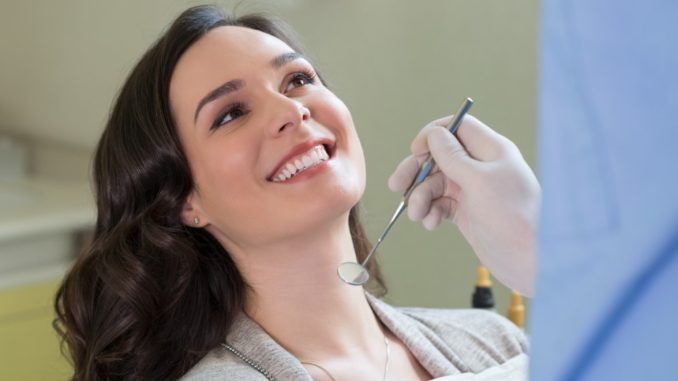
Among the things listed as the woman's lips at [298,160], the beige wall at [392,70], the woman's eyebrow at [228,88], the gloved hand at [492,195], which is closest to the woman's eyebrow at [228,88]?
the woman's eyebrow at [228,88]

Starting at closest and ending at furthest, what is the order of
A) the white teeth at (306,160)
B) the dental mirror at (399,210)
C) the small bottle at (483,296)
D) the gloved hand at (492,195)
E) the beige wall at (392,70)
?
1. the gloved hand at (492,195)
2. the dental mirror at (399,210)
3. the white teeth at (306,160)
4. the small bottle at (483,296)
5. the beige wall at (392,70)

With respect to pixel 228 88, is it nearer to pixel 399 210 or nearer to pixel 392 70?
pixel 399 210

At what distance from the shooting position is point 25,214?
2.69 metres

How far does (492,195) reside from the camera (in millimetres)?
1139

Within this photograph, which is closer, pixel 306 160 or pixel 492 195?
pixel 492 195

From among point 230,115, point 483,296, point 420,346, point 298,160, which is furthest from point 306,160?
point 483,296

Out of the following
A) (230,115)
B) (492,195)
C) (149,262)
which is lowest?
(149,262)

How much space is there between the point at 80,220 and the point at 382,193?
78 cm

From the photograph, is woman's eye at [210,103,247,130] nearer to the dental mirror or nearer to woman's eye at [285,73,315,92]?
woman's eye at [285,73,315,92]

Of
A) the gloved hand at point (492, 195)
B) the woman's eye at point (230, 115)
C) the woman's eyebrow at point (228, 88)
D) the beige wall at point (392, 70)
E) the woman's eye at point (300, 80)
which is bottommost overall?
the beige wall at point (392, 70)

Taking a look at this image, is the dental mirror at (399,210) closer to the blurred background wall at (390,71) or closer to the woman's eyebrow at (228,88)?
the woman's eyebrow at (228,88)

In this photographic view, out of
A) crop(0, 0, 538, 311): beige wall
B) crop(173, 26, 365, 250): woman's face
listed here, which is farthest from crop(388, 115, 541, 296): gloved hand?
crop(0, 0, 538, 311): beige wall

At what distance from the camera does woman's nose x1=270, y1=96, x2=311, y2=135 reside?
138 centimetres

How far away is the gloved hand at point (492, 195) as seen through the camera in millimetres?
1116
